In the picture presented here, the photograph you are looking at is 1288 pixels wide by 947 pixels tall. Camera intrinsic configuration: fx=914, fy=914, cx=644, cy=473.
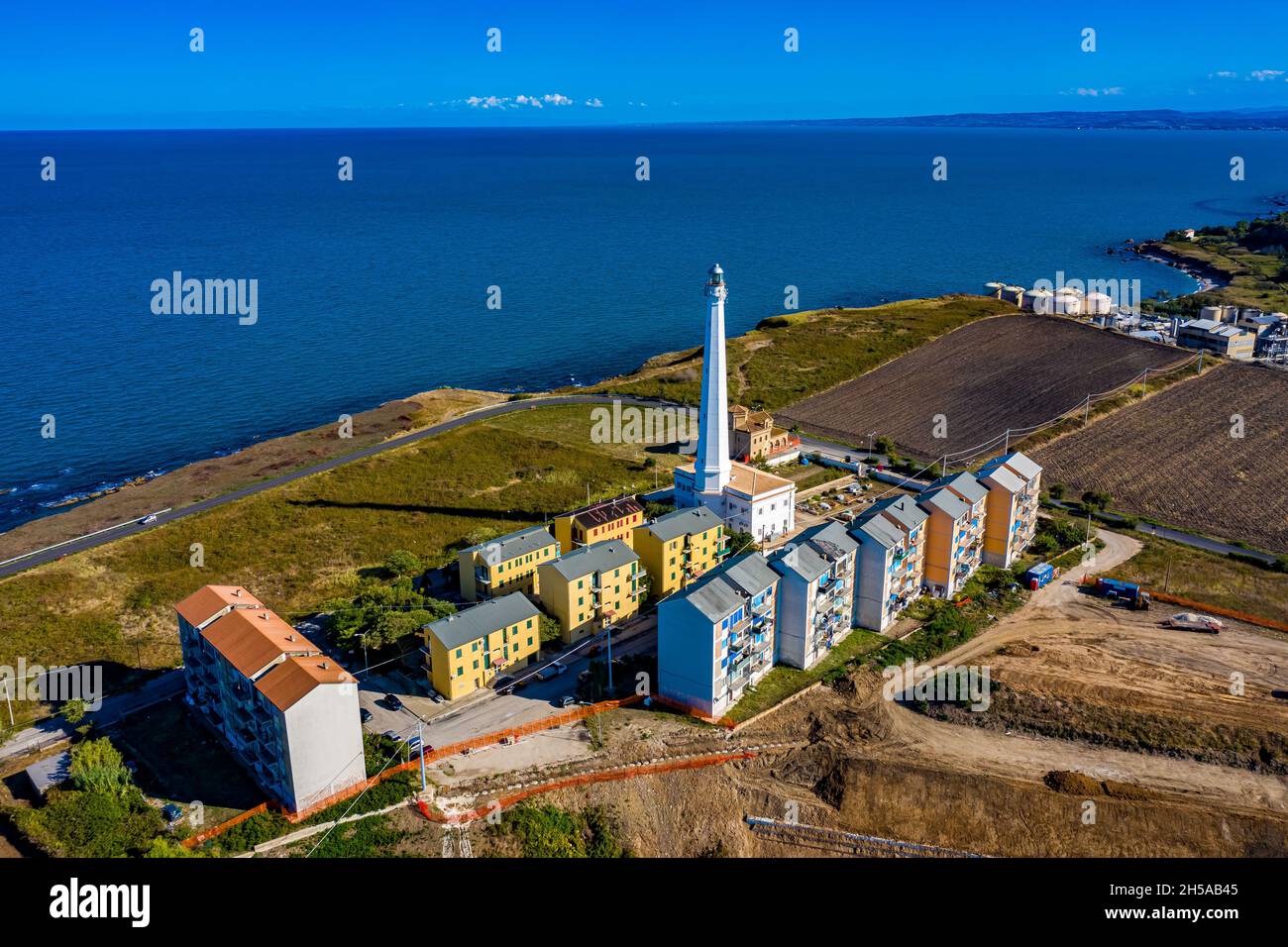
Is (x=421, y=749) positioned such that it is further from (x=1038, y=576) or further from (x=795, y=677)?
(x=1038, y=576)

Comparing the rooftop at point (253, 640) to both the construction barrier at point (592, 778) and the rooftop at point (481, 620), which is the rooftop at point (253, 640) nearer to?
the rooftop at point (481, 620)

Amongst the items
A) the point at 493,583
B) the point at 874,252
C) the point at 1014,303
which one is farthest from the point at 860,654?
the point at 874,252

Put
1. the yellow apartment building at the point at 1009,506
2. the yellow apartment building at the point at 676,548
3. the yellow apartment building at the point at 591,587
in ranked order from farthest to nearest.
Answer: the yellow apartment building at the point at 1009,506 → the yellow apartment building at the point at 676,548 → the yellow apartment building at the point at 591,587

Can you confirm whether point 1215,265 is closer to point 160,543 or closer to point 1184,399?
point 1184,399

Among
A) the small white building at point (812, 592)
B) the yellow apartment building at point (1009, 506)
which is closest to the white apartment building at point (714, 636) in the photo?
the small white building at point (812, 592)

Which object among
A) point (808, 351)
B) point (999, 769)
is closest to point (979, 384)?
point (808, 351)

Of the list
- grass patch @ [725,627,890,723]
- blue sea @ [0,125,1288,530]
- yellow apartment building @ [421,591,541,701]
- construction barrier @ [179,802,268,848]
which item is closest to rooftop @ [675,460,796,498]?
grass patch @ [725,627,890,723]

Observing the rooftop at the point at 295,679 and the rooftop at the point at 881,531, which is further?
the rooftop at the point at 881,531
